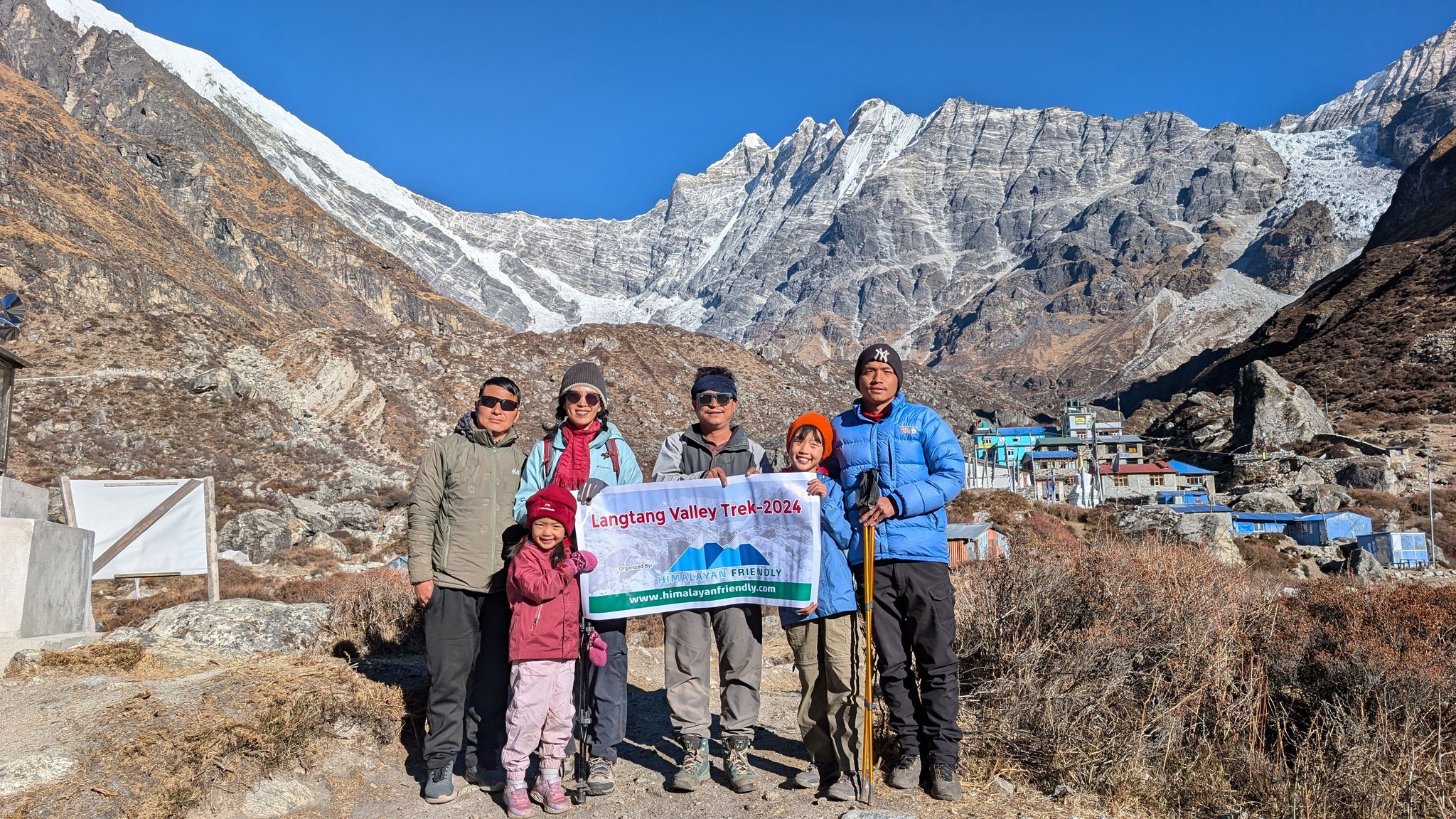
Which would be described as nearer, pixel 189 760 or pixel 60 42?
pixel 189 760

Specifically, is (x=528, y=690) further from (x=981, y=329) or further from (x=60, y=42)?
(x=981, y=329)

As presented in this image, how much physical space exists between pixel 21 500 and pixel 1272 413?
56.4 meters

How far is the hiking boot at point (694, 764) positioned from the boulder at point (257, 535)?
1767 cm

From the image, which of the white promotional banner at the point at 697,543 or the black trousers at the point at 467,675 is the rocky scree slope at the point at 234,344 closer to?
the black trousers at the point at 467,675

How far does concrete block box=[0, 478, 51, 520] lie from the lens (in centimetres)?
613

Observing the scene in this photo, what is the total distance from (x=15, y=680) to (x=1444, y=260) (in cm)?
9053

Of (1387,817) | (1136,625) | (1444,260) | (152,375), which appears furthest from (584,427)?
(1444,260)

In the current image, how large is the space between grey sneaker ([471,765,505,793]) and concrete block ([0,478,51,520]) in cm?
383

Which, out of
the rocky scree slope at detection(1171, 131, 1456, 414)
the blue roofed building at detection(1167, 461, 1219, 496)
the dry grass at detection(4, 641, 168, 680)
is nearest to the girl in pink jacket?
the dry grass at detection(4, 641, 168, 680)

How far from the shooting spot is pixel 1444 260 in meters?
69.8

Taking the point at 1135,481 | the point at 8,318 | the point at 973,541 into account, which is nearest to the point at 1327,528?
the point at 1135,481

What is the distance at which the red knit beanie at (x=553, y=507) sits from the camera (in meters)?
4.30

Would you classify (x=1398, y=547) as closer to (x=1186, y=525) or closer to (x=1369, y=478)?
(x=1186, y=525)

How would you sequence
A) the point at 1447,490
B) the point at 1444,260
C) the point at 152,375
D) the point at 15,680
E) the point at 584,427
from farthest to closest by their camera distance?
the point at 1444,260 < the point at 1447,490 < the point at 152,375 < the point at 15,680 < the point at 584,427
